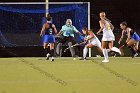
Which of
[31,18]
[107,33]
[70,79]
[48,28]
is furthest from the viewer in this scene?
[31,18]

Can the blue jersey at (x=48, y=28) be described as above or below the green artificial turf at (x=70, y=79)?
above

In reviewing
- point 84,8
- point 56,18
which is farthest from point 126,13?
point 56,18

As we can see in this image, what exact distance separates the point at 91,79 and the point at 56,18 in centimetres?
1129

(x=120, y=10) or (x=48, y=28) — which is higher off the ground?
(x=120, y=10)

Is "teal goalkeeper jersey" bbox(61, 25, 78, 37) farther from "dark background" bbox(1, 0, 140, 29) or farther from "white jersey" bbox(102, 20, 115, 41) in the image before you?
"dark background" bbox(1, 0, 140, 29)

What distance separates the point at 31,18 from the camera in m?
22.1

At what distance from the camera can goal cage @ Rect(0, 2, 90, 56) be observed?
856 inches

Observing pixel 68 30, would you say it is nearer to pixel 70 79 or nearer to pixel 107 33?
pixel 107 33

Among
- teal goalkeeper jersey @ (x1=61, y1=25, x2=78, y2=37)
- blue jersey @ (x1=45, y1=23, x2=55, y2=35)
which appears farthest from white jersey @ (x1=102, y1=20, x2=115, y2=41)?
teal goalkeeper jersey @ (x1=61, y1=25, x2=78, y2=37)

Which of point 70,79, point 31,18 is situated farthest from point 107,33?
point 31,18

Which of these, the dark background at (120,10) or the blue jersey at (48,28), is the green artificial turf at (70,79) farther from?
the dark background at (120,10)

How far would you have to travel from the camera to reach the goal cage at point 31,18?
21.8 m

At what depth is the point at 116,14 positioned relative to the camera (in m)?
23.2

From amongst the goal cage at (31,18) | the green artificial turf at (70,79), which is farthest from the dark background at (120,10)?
the green artificial turf at (70,79)
